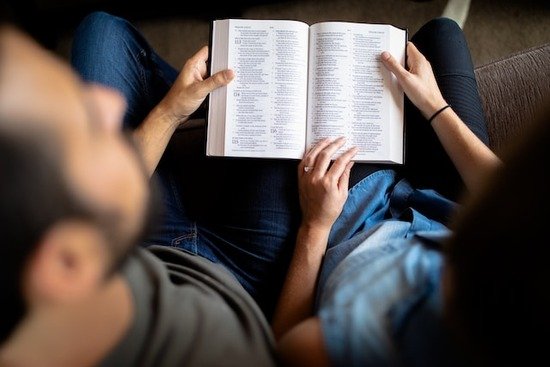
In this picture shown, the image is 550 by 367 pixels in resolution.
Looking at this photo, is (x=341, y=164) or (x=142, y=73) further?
(x=142, y=73)

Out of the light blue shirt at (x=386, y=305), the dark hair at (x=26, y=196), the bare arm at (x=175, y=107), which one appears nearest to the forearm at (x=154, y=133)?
the bare arm at (x=175, y=107)

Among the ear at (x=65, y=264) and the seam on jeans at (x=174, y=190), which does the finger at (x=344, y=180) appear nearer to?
the seam on jeans at (x=174, y=190)

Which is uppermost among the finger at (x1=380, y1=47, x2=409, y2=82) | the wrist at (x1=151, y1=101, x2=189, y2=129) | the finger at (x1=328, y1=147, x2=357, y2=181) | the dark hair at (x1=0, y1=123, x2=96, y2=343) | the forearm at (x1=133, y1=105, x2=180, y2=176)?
the finger at (x1=380, y1=47, x2=409, y2=82)

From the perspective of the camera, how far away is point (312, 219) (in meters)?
0.81

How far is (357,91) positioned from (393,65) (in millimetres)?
72

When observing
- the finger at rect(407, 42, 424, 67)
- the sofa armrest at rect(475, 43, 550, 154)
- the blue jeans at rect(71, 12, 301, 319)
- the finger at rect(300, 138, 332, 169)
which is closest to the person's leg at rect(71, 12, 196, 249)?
the blue jeans at rect(71, 12, 301, 319)

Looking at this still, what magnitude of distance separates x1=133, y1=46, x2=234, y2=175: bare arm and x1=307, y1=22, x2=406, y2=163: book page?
16cm

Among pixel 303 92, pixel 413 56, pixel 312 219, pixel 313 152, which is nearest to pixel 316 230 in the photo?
pixel 312 219

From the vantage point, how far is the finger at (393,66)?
32.9 inches

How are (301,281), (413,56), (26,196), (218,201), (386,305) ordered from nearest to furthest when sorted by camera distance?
(26,196), (386,305), (301,281), (413,56), (218,201)

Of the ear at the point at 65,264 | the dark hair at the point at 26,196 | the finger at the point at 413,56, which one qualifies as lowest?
the ear at the point at 65,264

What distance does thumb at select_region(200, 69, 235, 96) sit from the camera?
2.77 feet

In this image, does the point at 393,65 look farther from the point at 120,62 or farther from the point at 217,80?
the point at 120,62

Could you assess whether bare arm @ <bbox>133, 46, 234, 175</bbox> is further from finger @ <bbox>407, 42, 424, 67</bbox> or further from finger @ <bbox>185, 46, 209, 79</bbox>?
finger @ <bbox>407, 42, 424, 67</bbox>
